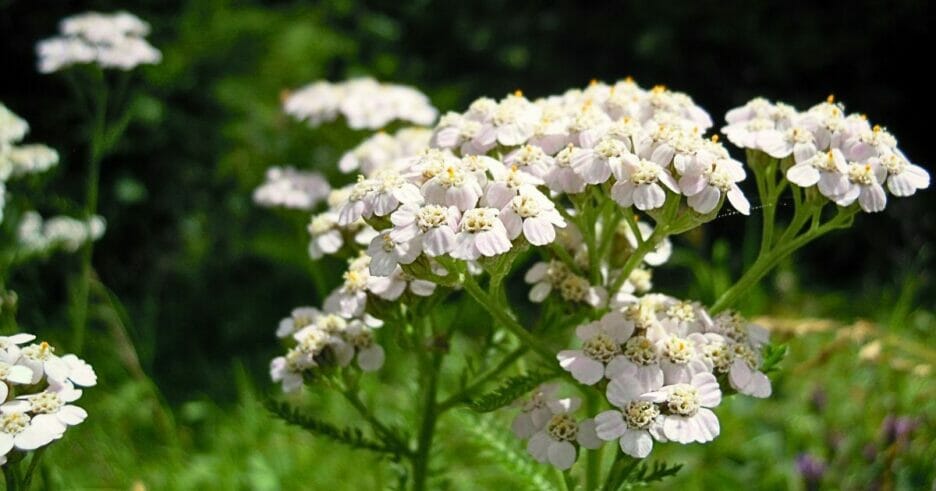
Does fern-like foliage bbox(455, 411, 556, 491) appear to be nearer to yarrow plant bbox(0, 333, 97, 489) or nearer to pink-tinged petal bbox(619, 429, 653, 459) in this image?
pink-tinged petal bbox(619, 429, 653, 459)

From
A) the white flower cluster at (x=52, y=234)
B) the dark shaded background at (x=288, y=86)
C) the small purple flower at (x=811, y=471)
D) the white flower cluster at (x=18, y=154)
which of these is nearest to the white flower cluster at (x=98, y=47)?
the white flower cluster at (x=18, y=154)

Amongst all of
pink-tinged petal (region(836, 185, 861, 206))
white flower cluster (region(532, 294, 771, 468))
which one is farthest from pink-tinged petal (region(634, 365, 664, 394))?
pink-tinged petal (region(836, 185, 861, 206))

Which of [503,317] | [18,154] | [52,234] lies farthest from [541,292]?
[52,234]

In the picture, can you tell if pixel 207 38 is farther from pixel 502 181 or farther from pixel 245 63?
pixel 502 181

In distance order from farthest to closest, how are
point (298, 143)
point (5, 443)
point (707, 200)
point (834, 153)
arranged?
point (298, 143)
point (834, 153)
point (707, 200)
point (5, 443)

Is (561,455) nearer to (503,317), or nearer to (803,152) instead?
(503,317)

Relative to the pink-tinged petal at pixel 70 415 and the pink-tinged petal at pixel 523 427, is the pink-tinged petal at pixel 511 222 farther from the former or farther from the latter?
the pink-tinged petal at pixel 70 415

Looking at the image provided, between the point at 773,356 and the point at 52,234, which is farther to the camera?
the point at 52,234
